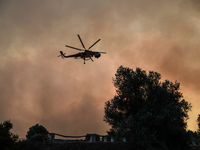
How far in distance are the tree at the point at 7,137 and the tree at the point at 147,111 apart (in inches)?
520

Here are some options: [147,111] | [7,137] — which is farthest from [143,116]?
[7,137]

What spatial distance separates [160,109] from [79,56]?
23706 millimetres

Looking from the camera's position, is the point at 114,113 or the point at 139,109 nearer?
the point at 139,109

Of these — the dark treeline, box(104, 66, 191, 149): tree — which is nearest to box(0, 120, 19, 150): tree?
the dark treeline

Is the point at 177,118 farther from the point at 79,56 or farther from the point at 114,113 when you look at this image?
the point at 79,56

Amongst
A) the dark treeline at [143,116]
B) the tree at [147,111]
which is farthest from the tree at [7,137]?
the tree at [147,111]

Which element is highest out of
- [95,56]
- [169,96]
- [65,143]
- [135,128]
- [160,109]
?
[95,56]

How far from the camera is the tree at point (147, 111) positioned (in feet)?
64.0

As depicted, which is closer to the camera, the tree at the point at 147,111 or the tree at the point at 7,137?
the tree at the point at 7,137

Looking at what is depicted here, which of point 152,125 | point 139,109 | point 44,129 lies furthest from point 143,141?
point 44,129

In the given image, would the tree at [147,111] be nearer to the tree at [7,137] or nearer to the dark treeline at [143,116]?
the dark treeline at [143,116]

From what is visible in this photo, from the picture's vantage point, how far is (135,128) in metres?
19.4

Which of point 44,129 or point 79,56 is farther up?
point 79,56

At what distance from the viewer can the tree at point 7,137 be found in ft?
38.1
